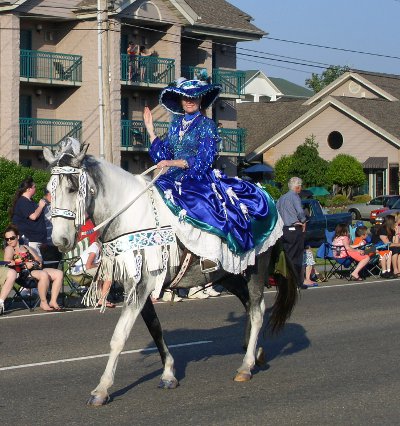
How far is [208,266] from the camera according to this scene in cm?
964

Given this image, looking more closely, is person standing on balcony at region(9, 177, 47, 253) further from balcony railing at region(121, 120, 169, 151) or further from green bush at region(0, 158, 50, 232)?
balcony railing at region(121, 120, 169, 151)

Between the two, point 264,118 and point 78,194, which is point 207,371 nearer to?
point 78,194

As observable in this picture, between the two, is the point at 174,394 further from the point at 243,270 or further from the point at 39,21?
the point at 39,21

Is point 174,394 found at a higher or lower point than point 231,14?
lower

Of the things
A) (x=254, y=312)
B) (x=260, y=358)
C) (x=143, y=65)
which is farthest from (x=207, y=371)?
(x=143, y=65)

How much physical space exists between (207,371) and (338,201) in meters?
47.2

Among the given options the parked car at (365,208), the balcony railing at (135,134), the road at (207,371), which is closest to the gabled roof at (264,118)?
the parked car at (365,208)

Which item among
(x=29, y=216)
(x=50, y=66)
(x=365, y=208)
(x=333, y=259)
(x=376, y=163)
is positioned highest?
(x=50, y=66)

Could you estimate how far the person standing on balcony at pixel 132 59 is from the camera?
142 ft

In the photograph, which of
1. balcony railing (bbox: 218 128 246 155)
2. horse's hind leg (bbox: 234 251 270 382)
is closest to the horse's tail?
horse's hind leg (bbox: 234 251 270 382)

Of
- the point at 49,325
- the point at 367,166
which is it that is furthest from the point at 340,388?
the point at 367,166

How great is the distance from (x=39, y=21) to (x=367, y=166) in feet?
84.6

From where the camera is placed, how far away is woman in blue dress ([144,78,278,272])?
9547 millimetres

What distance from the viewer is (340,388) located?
31.3 ft
